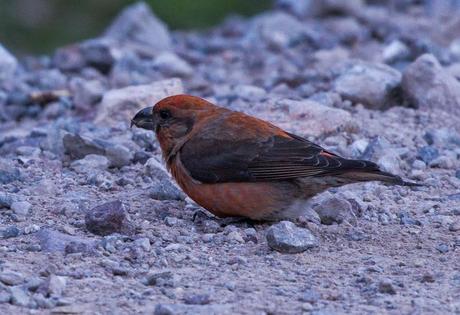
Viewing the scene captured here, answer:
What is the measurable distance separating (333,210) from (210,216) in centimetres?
74

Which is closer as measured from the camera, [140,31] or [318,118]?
[318,118]

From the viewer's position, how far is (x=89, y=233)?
679 cm

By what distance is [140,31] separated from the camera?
13773mm

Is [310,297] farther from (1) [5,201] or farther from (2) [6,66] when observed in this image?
(2) [6,66]

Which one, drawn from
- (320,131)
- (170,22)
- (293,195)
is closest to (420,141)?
(320,131)

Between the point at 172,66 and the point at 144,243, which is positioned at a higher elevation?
the point at 172,66

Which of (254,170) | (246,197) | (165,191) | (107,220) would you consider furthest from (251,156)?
(107,220)

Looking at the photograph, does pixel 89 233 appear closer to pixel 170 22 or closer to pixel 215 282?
pixel 215 282

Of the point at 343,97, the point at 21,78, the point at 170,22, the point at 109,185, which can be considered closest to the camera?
the point at 109,185

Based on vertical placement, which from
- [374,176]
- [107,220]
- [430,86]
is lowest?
[107,220]

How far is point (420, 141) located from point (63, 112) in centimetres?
328

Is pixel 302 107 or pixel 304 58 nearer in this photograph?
pixel 302 107

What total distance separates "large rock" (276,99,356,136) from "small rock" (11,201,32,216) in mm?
2591

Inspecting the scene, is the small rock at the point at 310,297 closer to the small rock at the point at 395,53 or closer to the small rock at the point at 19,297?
the small rock at the point at 19,297
